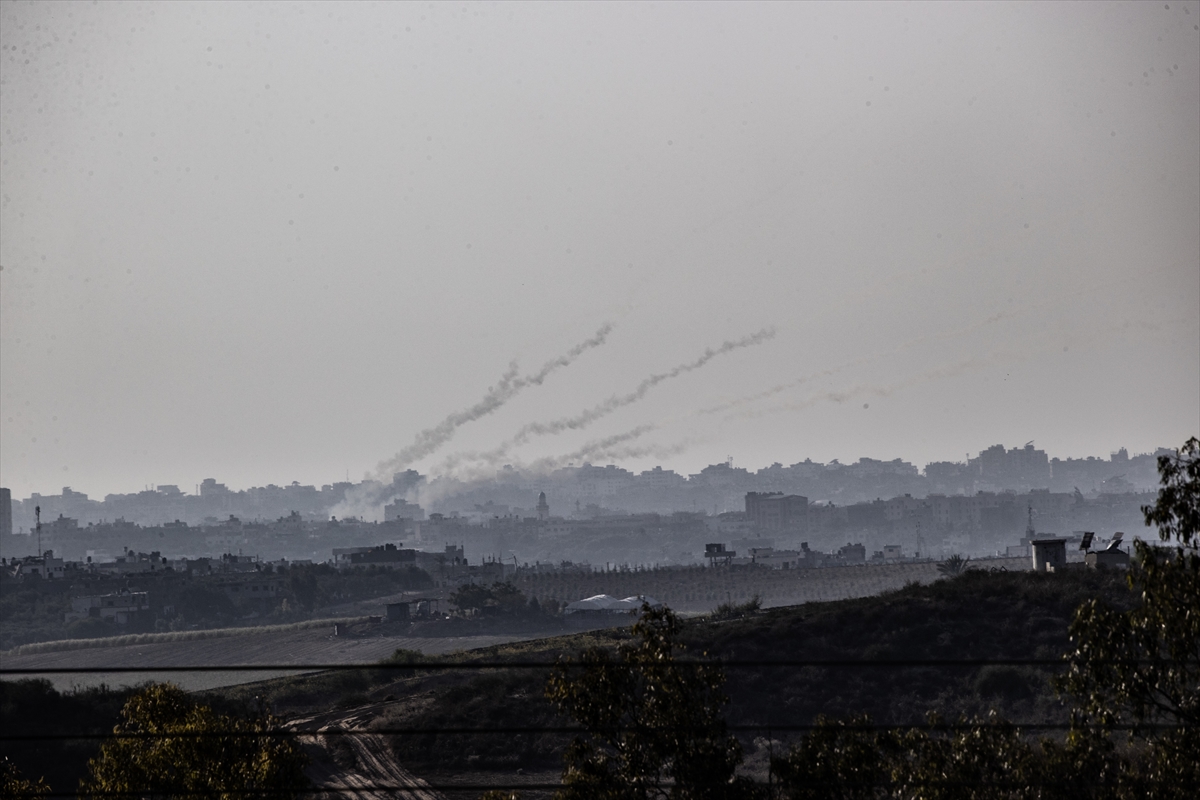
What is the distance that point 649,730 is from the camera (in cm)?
1093

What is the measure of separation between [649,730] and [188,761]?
16.4 feet

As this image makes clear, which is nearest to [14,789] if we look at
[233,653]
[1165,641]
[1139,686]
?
[1139,686]

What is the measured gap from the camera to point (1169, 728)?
951cm

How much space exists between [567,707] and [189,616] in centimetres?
9639

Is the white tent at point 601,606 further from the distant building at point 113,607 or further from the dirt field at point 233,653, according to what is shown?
the distant building at point 113,607

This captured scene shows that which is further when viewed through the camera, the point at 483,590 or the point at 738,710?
the point at 483,590

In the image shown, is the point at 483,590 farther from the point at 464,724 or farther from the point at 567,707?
the point at 567,707

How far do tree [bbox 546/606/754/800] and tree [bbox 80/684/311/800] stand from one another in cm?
309

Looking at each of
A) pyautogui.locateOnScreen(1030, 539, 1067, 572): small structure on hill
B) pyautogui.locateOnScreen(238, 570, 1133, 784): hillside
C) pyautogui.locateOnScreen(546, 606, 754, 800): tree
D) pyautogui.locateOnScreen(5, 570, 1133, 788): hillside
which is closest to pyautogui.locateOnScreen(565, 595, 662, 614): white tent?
pyautogui.locateOnScreen(238, 570, 1133, 784): hillside

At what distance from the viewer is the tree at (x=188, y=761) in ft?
40.7

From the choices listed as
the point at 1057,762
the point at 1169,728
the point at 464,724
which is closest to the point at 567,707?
the point at 1057,762

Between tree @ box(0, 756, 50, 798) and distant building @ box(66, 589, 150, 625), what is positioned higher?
tree @ box(0, 756, 50, 798)

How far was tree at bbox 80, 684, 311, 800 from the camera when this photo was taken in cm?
1240

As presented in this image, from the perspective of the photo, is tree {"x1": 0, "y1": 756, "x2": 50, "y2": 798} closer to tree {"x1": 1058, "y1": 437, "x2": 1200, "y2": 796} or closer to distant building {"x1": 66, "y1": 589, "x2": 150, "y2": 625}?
tree {"x1": 1058, "y1": 437, "x2": 1200, "y2": 796}
